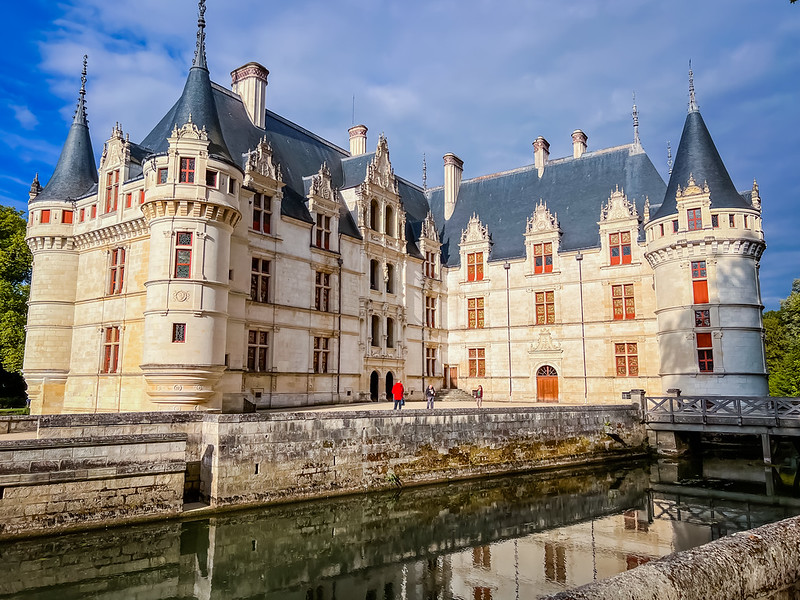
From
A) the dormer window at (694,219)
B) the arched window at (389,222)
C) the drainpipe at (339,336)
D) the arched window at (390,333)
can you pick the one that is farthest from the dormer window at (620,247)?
the drainpipe at (339,336)

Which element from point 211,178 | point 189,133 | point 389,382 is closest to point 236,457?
point 211,178

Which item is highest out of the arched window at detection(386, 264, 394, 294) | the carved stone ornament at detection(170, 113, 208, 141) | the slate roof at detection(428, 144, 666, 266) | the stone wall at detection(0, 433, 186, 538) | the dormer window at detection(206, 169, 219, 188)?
the slate roof at detection(428, 144, 666, 266)

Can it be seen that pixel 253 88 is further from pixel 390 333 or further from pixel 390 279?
pixel 390 333

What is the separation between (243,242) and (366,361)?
26.8ft

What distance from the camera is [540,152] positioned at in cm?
3238

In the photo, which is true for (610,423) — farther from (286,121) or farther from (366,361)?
(286,121)

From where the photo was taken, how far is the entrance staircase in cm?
2951

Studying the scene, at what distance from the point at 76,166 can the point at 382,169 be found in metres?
12.9

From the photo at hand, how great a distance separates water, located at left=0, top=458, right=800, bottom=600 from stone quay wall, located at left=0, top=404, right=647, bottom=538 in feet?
1.41

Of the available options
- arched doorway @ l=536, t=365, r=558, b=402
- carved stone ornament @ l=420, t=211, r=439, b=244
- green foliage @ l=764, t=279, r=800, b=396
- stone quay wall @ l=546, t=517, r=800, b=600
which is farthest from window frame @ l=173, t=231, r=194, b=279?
Result: green foliage @ l=764, t=279, r=800, b=396

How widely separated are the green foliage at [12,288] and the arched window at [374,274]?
51.6ft

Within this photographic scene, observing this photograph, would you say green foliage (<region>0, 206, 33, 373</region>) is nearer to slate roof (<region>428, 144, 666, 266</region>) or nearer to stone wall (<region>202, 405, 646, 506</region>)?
stone wall (<region>202, 405, 646, 506</region>)

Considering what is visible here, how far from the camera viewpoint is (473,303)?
31078mm

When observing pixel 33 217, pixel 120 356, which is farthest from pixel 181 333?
pixel 33 217
